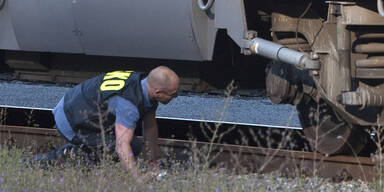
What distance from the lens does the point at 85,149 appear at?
5812mm

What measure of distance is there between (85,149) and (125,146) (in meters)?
0.84

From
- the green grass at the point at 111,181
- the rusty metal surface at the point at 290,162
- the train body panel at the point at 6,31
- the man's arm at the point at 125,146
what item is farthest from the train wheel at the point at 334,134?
the train body panel at the point at 6,31

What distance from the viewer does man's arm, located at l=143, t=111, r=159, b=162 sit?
570 cm

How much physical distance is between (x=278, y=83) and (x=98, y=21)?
8.98 feet

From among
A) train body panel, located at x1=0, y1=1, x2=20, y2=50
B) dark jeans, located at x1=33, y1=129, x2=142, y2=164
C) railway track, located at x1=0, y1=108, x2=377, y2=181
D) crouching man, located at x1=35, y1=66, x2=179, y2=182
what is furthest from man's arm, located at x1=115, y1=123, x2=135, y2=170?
train body panel, located at x1=0, y1=1, x2=20, y2=50

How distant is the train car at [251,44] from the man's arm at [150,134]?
1037 millimetres

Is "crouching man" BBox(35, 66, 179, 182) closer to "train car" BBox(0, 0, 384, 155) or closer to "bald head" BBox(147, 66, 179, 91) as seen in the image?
"bald head" BBox(147, 66, 179, 91)

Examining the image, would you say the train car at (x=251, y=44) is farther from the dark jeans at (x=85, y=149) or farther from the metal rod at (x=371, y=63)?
the dark jeans at (x=85, y=149)

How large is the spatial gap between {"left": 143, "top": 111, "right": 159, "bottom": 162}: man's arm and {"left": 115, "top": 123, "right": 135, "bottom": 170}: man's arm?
1.82 ft

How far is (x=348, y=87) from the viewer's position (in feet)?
18.5

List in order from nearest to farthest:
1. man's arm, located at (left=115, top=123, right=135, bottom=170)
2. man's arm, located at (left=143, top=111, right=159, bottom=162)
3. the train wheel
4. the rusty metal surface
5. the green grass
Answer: the green grass
man's arm, located at (left=115, top=123, right=135, bottom=170)
man's arm, located at (left=143, top=111, right=159, bottom=162)
the rusty metal surface
the train wheel

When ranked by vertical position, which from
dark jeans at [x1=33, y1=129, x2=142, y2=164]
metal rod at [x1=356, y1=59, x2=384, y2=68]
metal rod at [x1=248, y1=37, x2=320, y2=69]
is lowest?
dark jeans at [x1=33, y1=129, x2=142, y2=164]

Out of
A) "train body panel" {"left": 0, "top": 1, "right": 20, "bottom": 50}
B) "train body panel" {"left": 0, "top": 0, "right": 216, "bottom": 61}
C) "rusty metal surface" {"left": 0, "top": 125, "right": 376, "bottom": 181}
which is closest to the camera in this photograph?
"rusty metal surface" {"left": 0, "top": 125, "right": 376, "bottom": 181}

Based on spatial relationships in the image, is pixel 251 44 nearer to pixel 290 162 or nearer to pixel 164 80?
pixel 290 162
